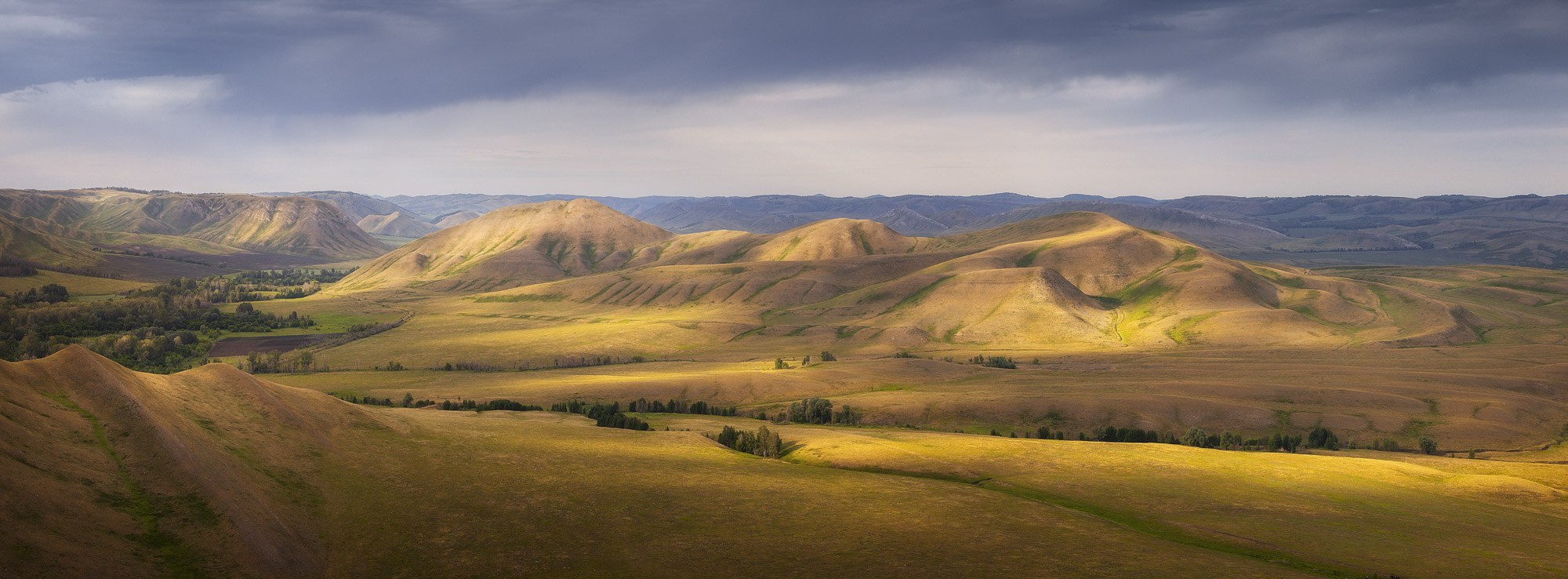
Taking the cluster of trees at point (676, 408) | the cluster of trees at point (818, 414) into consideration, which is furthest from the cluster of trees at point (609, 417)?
the cluster of trees at point (818, 414)

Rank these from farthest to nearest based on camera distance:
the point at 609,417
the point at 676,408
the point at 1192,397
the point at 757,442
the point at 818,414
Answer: the point at 676,408 < the point at 1192,397 < the point at 818,414 < the point at 609,417 < the point at 757,442

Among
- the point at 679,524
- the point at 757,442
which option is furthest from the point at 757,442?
the point at 679,524

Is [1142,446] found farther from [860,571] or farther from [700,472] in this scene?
[860,571]

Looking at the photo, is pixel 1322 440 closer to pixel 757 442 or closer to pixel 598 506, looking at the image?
pixel 757 442

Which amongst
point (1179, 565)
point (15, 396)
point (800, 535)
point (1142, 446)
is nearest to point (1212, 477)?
point (1142, 446)

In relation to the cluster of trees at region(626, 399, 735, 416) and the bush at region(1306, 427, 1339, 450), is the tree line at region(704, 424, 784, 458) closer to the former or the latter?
the cluster of trees at region(626, 399, 735, 416)
